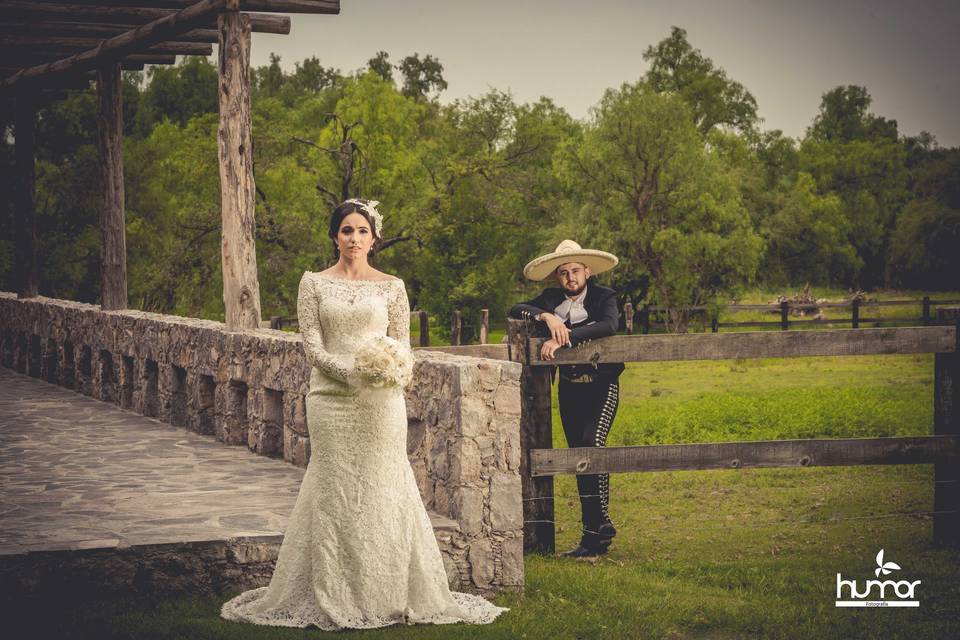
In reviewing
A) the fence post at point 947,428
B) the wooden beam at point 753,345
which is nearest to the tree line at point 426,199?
the wooden beam at point 753,345

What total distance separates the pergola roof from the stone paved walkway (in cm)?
404

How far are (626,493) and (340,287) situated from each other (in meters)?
5.32

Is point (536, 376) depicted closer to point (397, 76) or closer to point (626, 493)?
point (626, 493)

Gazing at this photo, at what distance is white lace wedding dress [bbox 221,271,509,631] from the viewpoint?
5.95 metres

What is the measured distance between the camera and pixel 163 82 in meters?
48.3

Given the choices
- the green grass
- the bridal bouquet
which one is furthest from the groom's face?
the bridal bouquet

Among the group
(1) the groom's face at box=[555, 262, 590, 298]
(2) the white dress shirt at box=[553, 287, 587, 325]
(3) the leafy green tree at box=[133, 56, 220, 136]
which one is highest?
(3) the leafy green tree at box=[133, 56, 220, 136]

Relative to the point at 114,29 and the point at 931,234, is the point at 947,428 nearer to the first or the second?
the point at 114,29

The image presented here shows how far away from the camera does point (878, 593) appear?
682 cm

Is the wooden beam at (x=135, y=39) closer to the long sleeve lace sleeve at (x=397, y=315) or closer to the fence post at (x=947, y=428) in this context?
the long sleeve lace sleeve at (x=397, y=315)

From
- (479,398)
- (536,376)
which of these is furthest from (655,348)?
(479,398)

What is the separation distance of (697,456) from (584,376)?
0.89 meters

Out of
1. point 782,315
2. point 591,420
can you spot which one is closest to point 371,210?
point 591,420

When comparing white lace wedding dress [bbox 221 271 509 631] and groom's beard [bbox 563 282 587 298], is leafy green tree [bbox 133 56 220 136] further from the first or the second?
white lace wedding dress [bbox 221 271 509 631]
